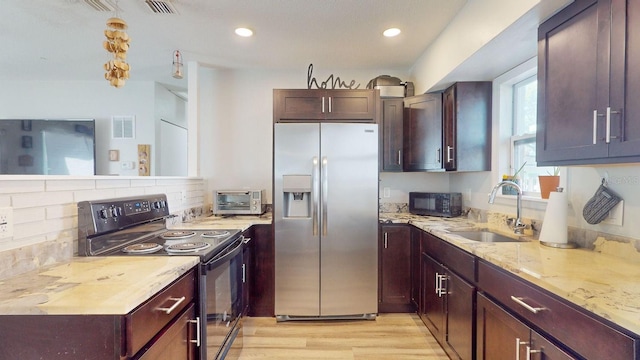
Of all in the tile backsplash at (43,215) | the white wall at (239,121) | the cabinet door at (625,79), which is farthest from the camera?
the white wall at (239,121)

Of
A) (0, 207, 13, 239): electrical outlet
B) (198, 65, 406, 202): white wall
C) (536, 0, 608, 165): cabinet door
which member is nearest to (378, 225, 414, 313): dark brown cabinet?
(536, 0, 608, 165): cabinet door

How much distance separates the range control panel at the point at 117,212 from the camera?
1430 mm

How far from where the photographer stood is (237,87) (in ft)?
10.8

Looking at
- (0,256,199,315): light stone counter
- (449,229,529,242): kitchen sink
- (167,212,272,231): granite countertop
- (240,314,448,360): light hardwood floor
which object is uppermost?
(0,256,199,315): light stone counter

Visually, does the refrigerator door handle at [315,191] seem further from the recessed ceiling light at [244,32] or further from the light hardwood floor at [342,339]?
the recessed ceiling light at [244,32]

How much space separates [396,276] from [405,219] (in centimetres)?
53

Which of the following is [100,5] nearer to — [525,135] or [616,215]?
[525,135]

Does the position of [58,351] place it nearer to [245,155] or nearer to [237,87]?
[245,155]

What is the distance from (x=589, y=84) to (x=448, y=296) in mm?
1418

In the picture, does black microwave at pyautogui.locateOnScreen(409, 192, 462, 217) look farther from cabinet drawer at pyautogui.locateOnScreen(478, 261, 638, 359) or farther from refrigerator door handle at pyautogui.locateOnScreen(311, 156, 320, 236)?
cabinet drawer at pyautogui.locateOnScreen(478, 261, 638, 359)

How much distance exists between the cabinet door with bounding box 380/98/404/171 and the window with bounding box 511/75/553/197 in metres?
0.96

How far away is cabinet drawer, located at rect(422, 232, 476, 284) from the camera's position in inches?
64.7

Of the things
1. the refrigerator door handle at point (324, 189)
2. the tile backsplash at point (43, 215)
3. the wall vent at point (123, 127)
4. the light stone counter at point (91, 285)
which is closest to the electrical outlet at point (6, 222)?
the tile backsplash at point (43, 215)

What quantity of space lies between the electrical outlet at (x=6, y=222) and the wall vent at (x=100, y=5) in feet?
5.30
